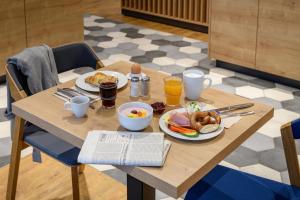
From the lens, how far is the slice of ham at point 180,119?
1.76 meters

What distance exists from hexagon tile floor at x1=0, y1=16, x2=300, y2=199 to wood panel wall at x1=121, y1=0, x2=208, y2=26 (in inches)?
13.8

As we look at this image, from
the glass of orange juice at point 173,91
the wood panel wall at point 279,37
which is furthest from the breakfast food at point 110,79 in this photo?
the wood panel wall at point 279,37

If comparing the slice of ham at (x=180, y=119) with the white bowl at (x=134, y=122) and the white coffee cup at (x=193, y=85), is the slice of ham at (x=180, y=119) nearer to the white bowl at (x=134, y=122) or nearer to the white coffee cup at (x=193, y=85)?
the white bowl at (x=134, y=122)

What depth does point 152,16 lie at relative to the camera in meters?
5.86

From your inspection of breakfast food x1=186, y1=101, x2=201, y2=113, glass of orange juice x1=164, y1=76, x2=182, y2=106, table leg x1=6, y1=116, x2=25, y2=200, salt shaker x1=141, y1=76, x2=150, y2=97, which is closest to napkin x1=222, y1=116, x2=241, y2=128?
breakfast food x1=186, y1=101, x2=201, y2=113

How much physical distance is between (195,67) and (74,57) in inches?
75.8

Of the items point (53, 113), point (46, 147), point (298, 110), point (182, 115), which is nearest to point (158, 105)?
point (182, 115)

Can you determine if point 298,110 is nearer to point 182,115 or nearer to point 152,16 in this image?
point 182,115

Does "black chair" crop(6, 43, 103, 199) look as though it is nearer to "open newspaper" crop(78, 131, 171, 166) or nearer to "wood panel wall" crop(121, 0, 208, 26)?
"open newspaper" crop(78, 131, 171, 166)

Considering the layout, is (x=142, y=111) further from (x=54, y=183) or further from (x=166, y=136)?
(x=54, y=183)

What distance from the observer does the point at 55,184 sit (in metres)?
2.69

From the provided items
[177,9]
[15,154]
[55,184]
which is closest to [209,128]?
[15,154]

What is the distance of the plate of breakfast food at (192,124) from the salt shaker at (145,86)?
21 cm

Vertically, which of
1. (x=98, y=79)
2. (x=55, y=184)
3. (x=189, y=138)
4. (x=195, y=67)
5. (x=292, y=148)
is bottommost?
(x=55, y=184)
